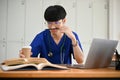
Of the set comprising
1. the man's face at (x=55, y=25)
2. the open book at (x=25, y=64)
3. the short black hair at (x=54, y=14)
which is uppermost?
the short black hair at (x=54, y=14)

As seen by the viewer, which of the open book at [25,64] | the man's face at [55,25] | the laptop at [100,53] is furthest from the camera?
the man's face at [55,25]

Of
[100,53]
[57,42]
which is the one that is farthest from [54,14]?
[100,53]

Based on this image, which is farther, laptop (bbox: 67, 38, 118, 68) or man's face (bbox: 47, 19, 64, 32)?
man's face (bbox: 47, 19, 64, 32)

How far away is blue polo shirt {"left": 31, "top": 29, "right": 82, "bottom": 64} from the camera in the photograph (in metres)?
1.85

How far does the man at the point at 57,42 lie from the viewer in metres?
1.79

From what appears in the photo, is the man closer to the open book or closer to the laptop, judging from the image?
A: the laptop

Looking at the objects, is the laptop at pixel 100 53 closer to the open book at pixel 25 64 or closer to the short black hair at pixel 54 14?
the open book at pixel 25 64

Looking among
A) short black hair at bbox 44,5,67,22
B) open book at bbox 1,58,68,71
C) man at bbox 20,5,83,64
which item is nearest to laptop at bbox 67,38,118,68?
open book at bbox 1,58,68,71

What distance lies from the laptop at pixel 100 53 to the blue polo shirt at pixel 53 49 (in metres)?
0.62

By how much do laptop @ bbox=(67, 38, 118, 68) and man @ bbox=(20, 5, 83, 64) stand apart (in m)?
0.56

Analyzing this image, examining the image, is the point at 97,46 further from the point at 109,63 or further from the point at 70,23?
the point at 70,23

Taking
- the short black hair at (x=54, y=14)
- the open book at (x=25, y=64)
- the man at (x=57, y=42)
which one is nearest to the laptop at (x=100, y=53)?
the open book at (x=25, y=64)

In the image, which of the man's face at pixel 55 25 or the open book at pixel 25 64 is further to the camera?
the man's face at pixel 55 25

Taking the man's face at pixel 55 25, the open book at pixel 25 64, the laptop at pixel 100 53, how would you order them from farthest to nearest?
the man's face at pixel 55 25 → the laptop at pixel 100 53 → the open book at pixel 25 64
